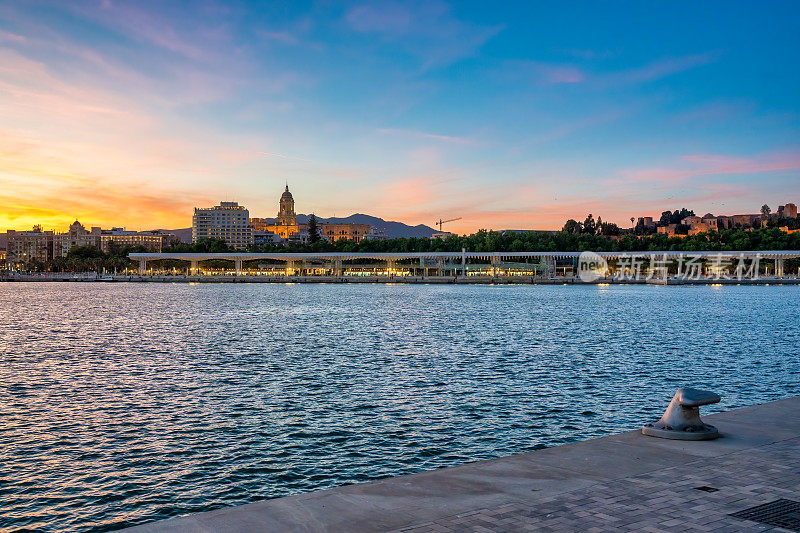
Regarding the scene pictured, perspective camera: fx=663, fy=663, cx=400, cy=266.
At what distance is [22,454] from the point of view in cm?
1917

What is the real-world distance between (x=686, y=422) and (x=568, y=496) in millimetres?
5383

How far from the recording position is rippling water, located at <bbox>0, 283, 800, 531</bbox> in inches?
661

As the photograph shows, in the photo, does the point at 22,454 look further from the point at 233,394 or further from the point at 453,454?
the point at 453,454

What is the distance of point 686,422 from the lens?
47.7ft

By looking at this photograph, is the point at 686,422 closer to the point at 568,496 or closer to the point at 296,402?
the point at 568,496

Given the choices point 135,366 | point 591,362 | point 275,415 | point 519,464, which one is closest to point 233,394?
point 275,415

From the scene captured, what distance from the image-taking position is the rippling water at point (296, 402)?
661 inches

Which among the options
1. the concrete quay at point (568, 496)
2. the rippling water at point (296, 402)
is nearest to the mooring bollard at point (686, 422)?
the concrete quay at point (568, 496)

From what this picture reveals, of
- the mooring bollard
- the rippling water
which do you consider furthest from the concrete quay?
the rippling water

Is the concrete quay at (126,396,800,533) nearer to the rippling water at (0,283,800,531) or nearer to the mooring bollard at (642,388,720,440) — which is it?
the mooring bollard at (642,388,720,440)

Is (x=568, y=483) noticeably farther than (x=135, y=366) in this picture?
No

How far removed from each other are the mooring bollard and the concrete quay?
332mm

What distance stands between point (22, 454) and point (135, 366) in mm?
18272

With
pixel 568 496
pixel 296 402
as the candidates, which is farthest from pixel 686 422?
pixel 296 402
